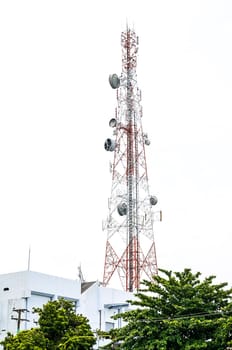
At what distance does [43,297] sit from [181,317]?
17.3 metres

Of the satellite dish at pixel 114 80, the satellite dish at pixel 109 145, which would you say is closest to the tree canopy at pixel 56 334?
the satellite dish at pixel 109 145

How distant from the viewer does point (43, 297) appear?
42.1 metres

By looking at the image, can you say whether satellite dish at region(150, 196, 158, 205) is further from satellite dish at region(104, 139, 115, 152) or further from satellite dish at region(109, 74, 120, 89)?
satellite dish at region(109, 74, 120, 89)

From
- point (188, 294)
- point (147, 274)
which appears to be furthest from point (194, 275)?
point (147, 274)

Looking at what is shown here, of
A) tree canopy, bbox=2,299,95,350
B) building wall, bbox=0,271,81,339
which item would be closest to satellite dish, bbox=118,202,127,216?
building wall, bbox=0,271,81,339

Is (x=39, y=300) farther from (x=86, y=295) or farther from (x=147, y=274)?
(x=147, y=274)

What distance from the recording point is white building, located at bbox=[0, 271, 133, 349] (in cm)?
4059

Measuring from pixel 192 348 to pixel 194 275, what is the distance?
373 cm

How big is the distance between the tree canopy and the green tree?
204cm

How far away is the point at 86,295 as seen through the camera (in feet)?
147

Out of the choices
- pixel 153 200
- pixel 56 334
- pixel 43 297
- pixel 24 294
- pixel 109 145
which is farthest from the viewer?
pixel 153 200

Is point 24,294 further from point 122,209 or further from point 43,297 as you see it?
point 122,209

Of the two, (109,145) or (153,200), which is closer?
(109,145)

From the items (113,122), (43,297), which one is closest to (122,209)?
(113,122)
